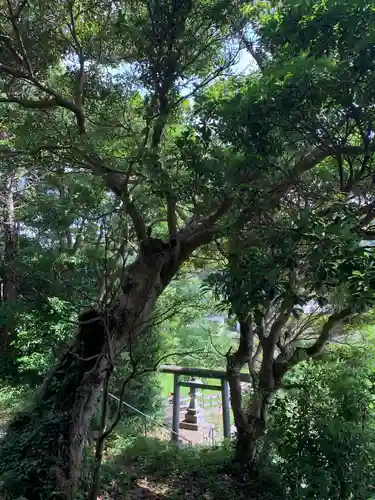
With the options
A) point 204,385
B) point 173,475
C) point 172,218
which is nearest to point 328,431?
point 173,475

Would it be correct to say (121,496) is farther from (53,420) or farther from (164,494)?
(53,420)

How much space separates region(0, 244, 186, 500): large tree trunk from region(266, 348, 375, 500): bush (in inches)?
52.8

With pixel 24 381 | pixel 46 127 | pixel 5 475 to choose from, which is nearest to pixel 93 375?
pixel 5 475

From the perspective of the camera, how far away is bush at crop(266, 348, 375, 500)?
97.6 inches

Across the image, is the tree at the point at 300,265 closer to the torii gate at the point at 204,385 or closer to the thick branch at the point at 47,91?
the thick branch at the point at 47,91

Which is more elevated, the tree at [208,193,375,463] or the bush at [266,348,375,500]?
the tree at [208,193,375,463]

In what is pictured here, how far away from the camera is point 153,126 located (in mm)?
3258

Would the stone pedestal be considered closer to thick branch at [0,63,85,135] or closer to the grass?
the grass

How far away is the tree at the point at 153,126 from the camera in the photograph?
2.03 m

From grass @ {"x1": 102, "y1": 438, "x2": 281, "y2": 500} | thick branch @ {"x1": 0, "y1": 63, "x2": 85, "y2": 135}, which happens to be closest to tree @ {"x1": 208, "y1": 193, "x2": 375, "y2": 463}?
thick branch @ {"x1": 0, "y1": 63, "x2": 85, "y2": 135}

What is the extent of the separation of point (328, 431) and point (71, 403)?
6.43ft

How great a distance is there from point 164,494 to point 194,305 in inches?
125

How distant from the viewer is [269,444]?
3.18 m

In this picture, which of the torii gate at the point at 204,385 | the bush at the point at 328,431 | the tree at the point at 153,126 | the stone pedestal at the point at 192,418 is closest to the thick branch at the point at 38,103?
the tree at the point at 153,126
